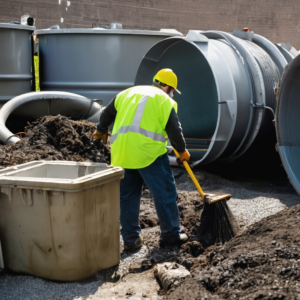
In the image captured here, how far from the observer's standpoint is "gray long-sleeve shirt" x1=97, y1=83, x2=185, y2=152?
3638 millimetres

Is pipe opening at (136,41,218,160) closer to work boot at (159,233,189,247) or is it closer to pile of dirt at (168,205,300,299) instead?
work boot at (159,233,189,247)

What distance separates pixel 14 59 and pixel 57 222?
511 centimetres

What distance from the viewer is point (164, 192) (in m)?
3.72

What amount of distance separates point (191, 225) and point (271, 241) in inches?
56.2

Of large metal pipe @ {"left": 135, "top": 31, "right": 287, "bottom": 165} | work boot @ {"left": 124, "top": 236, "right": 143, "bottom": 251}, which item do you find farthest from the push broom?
large metal pipe @ {"left": 135, "top": 31, "right": 287, "bottom": 165}

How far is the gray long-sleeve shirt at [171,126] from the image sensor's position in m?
3.64

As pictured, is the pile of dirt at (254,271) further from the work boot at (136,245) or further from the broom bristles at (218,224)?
the work boot at (136,245)

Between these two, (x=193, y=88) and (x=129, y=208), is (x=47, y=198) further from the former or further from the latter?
(x=193, y=88)

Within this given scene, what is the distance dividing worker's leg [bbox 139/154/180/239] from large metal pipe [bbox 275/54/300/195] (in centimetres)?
147

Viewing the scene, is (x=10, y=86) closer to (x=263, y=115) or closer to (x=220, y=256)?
(x=263, y=115)

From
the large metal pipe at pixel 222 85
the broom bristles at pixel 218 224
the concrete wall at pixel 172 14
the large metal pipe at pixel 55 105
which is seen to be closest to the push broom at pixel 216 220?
the broom bristles at pixel 218 224

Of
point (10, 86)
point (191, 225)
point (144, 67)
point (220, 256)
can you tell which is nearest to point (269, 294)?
point (220, 256)

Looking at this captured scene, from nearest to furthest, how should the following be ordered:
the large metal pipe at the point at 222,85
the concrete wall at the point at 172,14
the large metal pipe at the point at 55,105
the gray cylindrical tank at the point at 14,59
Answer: the large metal pipe at the point at 222,85 → the large metal pipe at the point at 55,105 → the gray cylindrical tank at the point at 14,59 → the concrete wall at the point at 172,14

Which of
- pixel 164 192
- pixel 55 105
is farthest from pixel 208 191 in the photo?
pixel 55 105
